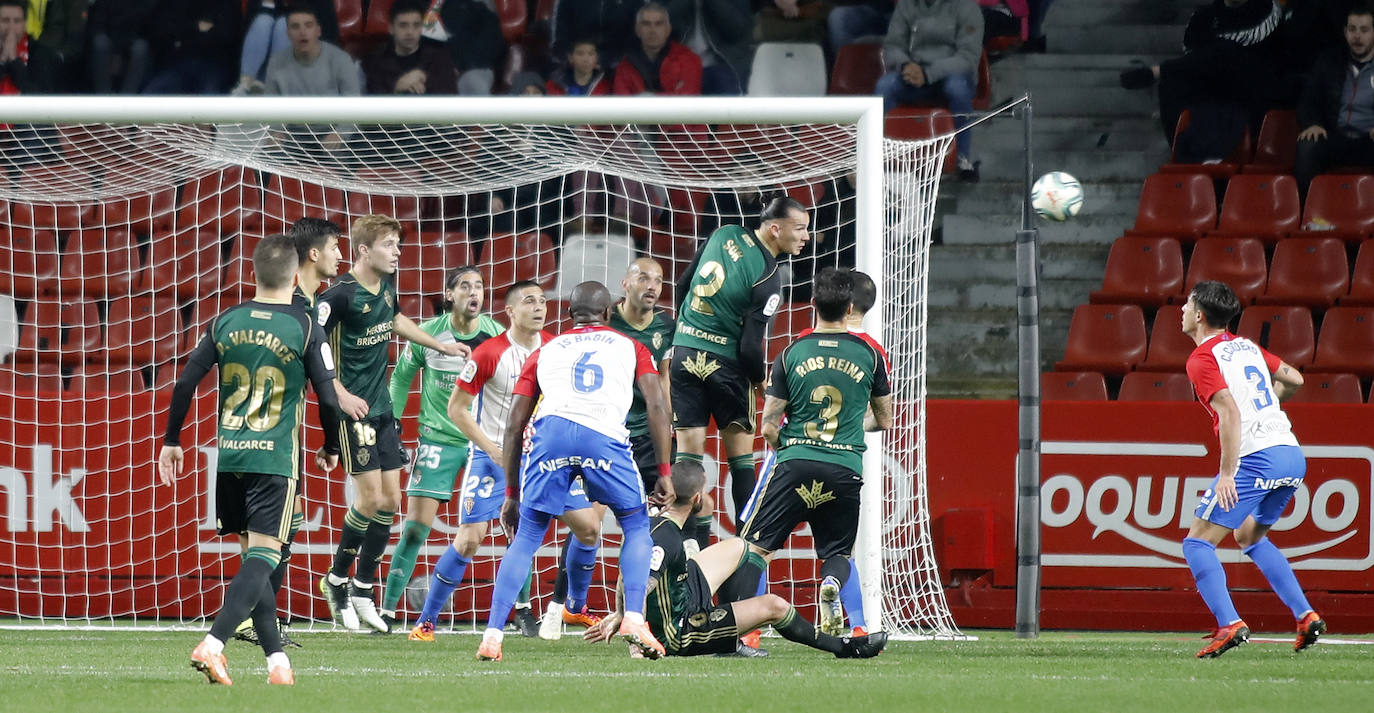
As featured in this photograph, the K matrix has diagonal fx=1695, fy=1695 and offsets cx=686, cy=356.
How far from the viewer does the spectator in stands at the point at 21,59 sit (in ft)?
44.8

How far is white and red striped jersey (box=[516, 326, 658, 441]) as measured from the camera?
23.8ft

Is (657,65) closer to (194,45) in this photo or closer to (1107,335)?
(194,45)

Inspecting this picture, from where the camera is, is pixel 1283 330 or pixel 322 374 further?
pixel 1283 330

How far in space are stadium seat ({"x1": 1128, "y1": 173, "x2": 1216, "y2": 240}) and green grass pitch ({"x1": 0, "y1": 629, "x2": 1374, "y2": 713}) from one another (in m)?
4.45

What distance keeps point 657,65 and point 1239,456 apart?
6.92 m

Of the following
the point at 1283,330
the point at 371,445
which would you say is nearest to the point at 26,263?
the point at 371,445

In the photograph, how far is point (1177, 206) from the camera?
1259cm

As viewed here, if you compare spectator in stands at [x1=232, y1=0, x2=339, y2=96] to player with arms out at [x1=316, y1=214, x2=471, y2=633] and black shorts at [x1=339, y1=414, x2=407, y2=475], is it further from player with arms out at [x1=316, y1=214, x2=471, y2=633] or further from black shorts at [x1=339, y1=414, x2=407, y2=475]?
black shorts at [x1=339, y1=414, x2=407, y2=475]

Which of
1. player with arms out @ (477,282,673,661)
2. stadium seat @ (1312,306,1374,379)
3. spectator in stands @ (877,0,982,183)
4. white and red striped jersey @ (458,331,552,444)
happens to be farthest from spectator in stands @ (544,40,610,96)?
player with arms out @ (477,282,673,661)

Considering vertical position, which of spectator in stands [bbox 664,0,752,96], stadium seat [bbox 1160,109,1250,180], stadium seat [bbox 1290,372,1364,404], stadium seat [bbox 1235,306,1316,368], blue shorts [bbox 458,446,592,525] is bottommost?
blue shorts [bbox 458,446,592,525]

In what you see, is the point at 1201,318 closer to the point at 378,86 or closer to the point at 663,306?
the point at 663,306

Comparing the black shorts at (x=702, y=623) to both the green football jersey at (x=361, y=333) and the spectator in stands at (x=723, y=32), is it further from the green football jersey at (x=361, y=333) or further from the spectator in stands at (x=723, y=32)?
the spectator in stands at (x=723, y=32)

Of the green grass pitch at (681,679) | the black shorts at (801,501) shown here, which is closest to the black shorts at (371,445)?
the green grass pitch at (681,679)

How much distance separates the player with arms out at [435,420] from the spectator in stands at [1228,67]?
6.33m
